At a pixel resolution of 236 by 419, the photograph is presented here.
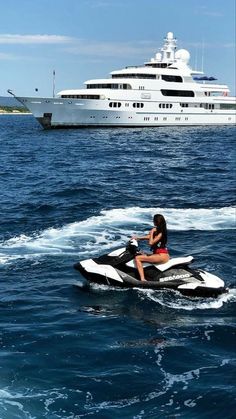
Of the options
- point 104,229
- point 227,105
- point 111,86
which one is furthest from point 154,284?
point 227,105

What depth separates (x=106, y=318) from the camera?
11.3 m

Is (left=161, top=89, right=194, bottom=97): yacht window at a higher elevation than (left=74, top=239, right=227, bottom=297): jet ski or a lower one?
higher

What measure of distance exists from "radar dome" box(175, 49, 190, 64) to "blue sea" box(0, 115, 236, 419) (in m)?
60.5

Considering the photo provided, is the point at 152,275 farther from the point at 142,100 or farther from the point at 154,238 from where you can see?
the point at 142,100

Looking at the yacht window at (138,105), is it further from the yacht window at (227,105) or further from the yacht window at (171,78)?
the yacht window at (227,105)

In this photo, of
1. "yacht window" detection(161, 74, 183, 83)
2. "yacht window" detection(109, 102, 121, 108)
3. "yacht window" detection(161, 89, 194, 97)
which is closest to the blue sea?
"yacht window" detection(109, 102, 121, 108)

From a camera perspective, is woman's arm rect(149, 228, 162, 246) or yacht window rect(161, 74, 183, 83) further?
yacht window rect(161, 74, 183, 83)

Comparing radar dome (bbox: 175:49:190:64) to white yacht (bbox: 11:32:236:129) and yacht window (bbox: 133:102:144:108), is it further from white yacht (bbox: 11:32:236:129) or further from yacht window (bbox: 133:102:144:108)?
yacht window (bbox: 133:102:144:108)

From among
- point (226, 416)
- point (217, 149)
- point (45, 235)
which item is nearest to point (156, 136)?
point (217, 149)

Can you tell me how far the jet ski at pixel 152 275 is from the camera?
12.3 m

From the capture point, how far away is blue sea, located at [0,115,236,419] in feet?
27.4

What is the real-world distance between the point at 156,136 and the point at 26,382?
2286 inches

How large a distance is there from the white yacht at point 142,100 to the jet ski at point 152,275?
5775cm

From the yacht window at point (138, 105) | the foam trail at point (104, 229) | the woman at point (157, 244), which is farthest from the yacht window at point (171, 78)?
the woman at point (157, 244)
